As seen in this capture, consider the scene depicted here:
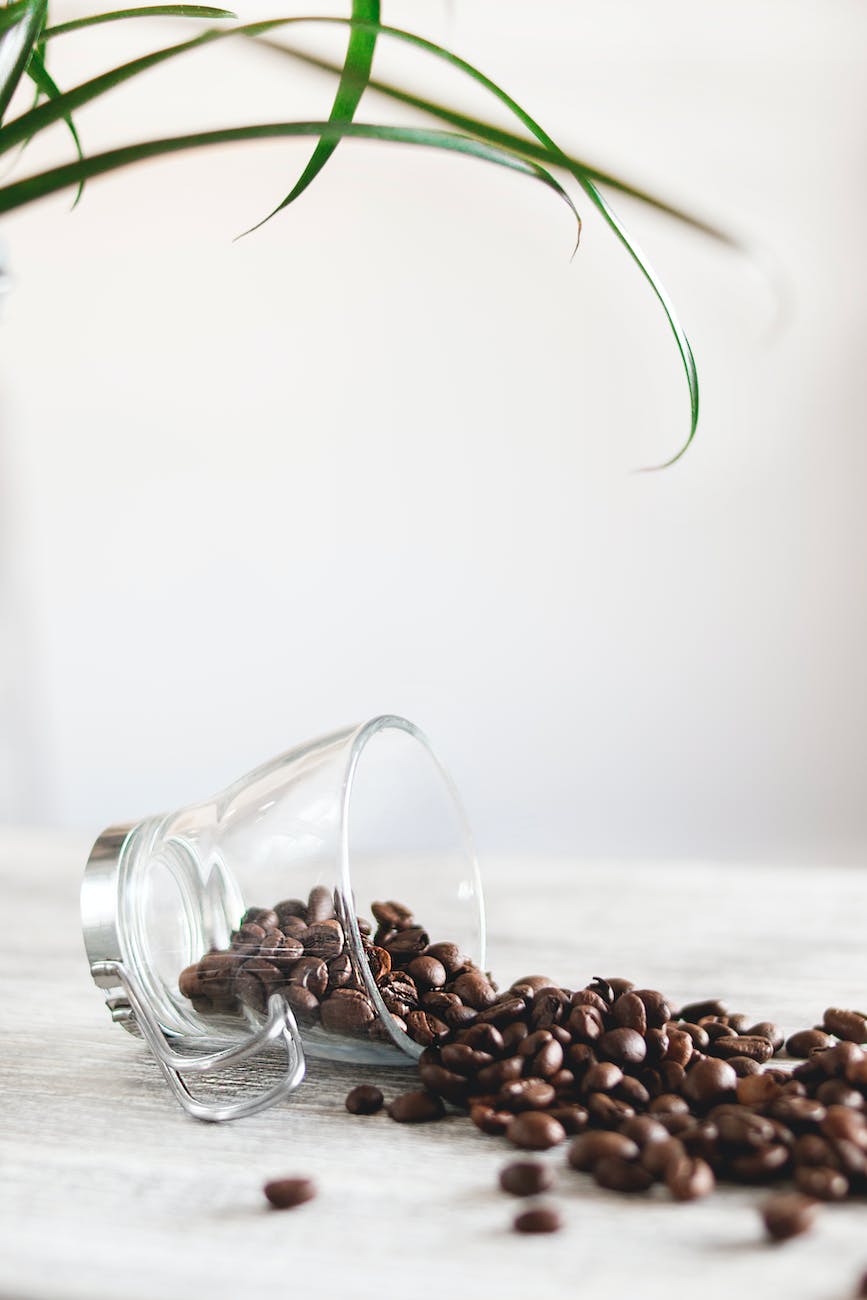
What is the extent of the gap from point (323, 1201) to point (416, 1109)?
0.11 meters

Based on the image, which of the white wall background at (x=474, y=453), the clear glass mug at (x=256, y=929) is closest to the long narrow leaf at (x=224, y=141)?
the clear glass mug at (x=256, y=929)

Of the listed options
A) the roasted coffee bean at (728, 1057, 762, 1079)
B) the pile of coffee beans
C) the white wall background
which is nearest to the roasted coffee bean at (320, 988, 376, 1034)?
the pile of coffee beans

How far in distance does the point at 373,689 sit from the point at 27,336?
1199 mm

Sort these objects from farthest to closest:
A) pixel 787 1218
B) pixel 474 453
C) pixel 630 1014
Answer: pixel 474 453, pixel 630 1014, pixel 787 1218

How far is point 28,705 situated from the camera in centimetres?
316

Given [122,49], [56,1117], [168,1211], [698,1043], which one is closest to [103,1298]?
[168,1211]

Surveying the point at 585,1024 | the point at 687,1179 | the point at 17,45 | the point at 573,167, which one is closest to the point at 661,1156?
the point at 687,1179

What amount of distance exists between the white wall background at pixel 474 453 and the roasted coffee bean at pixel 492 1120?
2.23 meters

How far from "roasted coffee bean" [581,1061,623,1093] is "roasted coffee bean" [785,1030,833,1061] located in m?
0.17

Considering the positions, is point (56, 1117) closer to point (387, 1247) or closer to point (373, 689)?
point (387, 1247)

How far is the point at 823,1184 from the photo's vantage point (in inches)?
24.3

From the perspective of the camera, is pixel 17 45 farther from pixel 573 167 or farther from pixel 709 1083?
pixel 709 1083

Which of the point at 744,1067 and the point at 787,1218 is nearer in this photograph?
the point at 787,1218

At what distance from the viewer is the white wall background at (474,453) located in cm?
278
